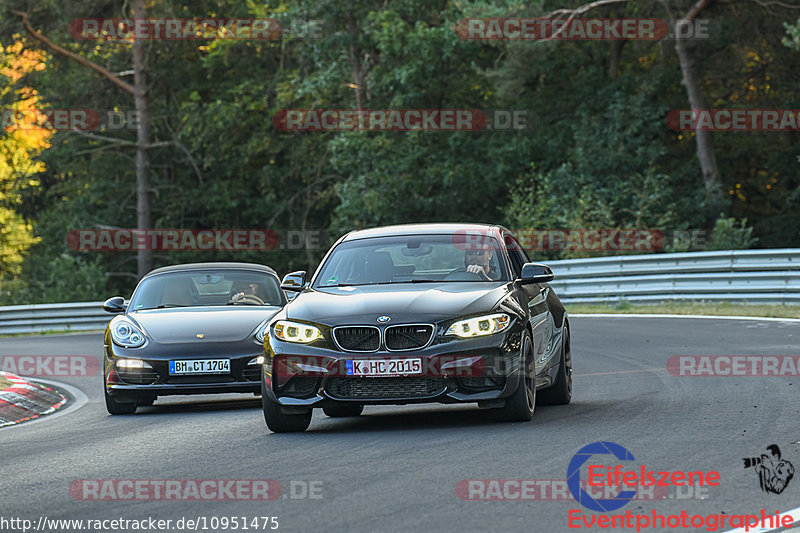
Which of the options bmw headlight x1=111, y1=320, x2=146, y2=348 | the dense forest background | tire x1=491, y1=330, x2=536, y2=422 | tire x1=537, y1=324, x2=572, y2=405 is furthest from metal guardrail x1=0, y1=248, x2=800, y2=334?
tire x1=491, y1=330, x2=536, y2=422

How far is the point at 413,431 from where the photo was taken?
10.2 meters

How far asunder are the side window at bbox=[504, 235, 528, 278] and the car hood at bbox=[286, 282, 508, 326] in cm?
70

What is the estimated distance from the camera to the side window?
11.6 m

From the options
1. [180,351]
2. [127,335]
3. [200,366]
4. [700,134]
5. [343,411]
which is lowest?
[343,411]

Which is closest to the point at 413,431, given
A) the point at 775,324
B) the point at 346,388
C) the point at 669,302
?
the point at 346,388

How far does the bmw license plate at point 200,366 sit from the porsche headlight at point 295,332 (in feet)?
9.11

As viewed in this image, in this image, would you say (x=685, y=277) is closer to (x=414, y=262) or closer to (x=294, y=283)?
(x=414, y=262)

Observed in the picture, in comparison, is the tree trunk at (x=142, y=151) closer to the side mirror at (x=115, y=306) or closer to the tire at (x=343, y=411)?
the side mirror at (x=115, y=306)

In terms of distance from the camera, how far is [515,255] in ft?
39.0

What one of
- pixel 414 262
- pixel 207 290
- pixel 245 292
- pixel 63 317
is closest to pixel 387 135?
pixel 63 317

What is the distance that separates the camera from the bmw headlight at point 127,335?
529 inches

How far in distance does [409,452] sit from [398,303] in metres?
1.44

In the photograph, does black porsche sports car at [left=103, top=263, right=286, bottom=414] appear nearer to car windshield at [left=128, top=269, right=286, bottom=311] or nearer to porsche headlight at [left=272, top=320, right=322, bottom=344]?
car windshield at [left=128, top=269, right=286, bottom=311]

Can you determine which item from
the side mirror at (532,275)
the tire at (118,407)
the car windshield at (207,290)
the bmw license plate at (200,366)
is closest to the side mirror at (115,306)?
the car windshield at (207,290)
